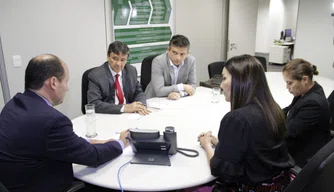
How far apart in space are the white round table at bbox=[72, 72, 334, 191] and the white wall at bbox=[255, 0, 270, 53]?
6.68 meters

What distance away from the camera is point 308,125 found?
5.70 ft

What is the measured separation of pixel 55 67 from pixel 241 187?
3.60ft

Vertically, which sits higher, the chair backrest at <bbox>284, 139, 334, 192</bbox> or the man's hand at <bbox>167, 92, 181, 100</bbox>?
the chair backrest at <bbox>284, 139, 334, 192</bbox>

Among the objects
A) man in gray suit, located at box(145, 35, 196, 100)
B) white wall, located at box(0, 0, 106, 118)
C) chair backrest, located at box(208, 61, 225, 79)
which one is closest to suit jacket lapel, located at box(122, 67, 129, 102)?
man in gray suit, located at box(145, 35, 196, 100)

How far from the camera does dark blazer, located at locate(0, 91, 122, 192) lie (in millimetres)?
1129

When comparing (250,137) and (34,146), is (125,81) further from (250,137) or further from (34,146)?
(250,137)

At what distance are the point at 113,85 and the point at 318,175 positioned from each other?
5.75 ft

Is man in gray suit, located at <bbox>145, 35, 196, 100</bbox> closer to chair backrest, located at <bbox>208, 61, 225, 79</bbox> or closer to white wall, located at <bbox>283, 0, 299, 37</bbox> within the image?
chair backrest, located at <bbox>208, 61, 225, 79</bbox>

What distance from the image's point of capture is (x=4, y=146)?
1138mm

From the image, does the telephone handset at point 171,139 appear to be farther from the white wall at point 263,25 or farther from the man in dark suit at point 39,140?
the white wall at point 263,25

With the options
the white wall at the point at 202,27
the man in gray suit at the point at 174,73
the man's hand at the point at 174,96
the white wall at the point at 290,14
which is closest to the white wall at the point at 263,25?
the white wall at the point at 290,14

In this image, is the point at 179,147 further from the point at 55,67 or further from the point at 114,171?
the point at 55,67

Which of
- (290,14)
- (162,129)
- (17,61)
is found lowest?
(162,129)

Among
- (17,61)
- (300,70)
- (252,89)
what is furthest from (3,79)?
(300,70)
